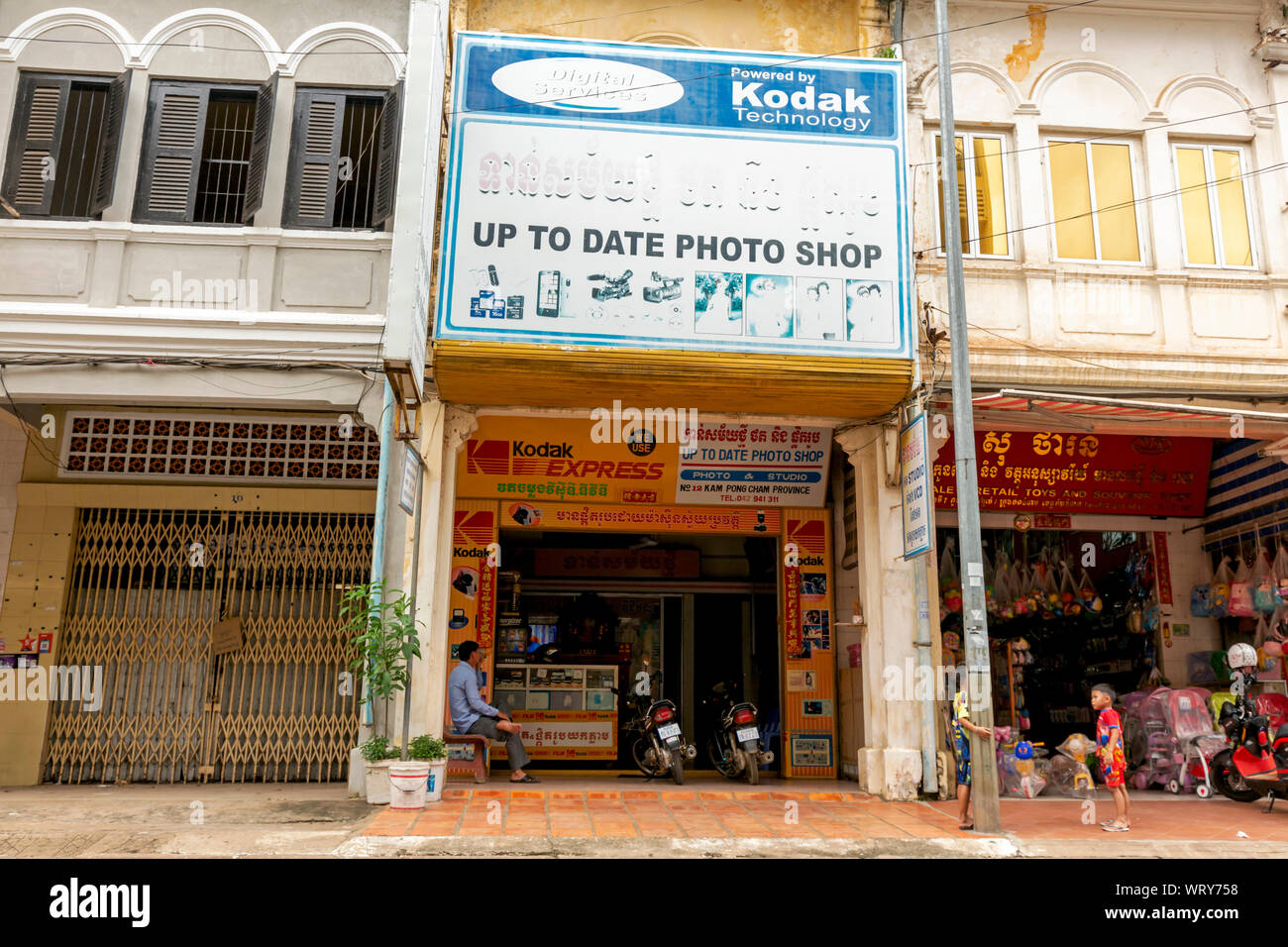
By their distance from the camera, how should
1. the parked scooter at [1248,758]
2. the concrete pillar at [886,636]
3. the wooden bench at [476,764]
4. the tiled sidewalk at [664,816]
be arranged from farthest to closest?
the wooden bench at [476,764] < the concrete pillar at [886,636] < the parked scooter at [1248,758] < the tiled sidewalk at [664,816]

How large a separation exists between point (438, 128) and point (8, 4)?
180 inches

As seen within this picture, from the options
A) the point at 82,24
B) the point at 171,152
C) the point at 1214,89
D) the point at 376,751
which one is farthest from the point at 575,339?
the point at 1214,89

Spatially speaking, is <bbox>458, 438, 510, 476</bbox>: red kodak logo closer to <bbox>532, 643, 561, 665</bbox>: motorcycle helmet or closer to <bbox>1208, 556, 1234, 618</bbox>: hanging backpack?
<bbox>532, 643, 561, 665</bbox>: motorcycle helmet

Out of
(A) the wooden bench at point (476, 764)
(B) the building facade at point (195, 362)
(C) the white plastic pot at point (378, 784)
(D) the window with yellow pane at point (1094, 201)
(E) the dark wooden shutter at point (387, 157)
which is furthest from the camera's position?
(D) the window with yellow pane at point (1094, 201)

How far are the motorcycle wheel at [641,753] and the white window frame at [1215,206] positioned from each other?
7.57m

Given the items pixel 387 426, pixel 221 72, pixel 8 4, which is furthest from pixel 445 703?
pixel 8 4

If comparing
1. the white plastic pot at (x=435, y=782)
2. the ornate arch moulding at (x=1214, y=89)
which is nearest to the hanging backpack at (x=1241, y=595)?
the ornate arch moulding at (x=1214, y=89)

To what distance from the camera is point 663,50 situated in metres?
9.67

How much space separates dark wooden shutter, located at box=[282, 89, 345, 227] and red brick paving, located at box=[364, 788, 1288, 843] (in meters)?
5.65

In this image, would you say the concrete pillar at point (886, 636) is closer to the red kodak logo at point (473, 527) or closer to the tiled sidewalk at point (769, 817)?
the tiled sidewalk at point (769, 817)

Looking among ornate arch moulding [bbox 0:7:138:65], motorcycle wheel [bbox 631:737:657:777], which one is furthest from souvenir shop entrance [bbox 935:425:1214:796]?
ornate arch moulding [bbox 0:7:138:65]

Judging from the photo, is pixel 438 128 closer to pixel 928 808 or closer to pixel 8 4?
pixel 8 4

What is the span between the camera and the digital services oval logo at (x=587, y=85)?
9445 millimetres
